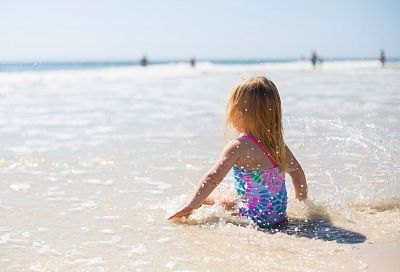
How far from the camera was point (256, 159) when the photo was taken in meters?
3.57

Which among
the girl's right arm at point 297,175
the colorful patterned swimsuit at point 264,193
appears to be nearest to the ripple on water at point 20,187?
the colorful patterned swimsuit at point 264,193

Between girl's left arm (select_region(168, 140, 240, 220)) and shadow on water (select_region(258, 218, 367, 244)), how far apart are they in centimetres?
46

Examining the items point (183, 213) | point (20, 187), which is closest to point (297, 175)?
point (183, 213)

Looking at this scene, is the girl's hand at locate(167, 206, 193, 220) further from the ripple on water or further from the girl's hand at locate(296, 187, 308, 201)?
Result: the ripple on water

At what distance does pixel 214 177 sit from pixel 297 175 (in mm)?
729

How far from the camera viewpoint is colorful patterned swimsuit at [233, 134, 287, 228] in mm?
3582

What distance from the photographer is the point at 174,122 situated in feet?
30.8

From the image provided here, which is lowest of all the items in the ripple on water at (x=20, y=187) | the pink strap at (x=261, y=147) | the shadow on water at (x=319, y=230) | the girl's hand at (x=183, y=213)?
the shadow on water at (x=319, y=230)

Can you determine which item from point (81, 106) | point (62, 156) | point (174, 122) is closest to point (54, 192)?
point (62, 156)

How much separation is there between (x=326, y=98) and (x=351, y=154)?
774 centimetres

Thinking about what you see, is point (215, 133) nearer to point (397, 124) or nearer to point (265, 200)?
point (397, 124)

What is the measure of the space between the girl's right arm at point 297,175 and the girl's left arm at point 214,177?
1.59 ft

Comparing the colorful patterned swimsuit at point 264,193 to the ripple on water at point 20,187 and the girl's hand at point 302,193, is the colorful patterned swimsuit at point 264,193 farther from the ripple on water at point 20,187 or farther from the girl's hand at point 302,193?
the ripple on water at point 20,187

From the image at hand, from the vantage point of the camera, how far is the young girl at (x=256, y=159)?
3.57 meters
